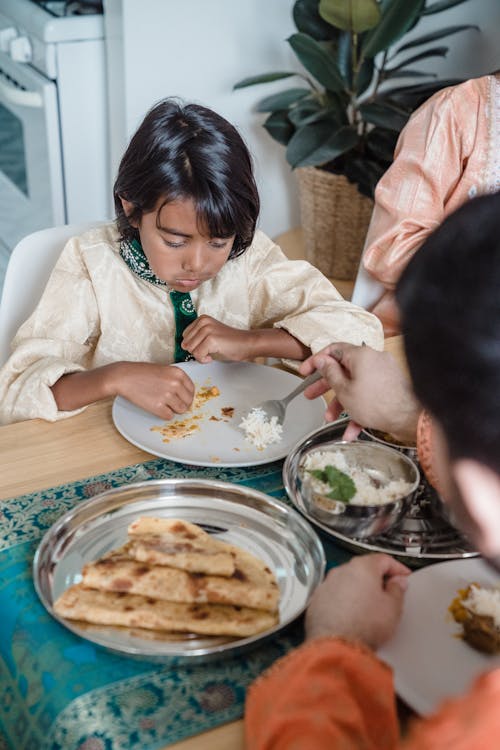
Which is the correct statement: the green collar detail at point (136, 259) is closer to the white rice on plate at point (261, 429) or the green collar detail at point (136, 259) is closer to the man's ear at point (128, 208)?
the man's ear at point (128, 208)

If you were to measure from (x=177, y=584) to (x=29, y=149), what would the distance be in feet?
8.35

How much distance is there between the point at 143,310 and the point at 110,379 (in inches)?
14.6

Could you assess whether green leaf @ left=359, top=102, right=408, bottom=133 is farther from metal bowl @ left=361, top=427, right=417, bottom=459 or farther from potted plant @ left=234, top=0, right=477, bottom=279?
metal bowl @ left=361, top=427, right=417, bottom=459

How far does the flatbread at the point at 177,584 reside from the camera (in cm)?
92

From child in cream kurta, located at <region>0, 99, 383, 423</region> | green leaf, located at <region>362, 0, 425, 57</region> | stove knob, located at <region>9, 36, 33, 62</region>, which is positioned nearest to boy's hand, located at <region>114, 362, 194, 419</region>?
child in cream kurta, located at <region>0, 99, 383, 423</region>

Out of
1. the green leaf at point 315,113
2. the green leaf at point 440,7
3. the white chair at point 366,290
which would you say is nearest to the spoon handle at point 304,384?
the white chair at point 366,290

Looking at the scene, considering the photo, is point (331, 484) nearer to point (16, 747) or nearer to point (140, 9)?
point (16, 747)

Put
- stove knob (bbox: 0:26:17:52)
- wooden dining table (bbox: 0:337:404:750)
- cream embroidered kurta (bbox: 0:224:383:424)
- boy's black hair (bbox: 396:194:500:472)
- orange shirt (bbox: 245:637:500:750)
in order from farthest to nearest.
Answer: stove knob (bbox: 0:26:17:52) → cream embroidered kurta (bbox: 0:224:383:424) → wooden dining table (bbox: 0:337:404:750) → orange shirt (bbox: 245:637:500:750) → boy's black hair (bbox: 396:194:500:472)

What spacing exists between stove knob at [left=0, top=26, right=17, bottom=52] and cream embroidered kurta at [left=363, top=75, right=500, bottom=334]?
168cm

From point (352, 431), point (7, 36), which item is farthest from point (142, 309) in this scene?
point (7, 36)

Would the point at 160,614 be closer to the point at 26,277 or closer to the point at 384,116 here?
the point at 26,277

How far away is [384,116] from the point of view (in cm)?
267

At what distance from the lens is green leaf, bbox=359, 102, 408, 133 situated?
2664 mm

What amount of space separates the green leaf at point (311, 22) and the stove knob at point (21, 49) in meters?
0.92
